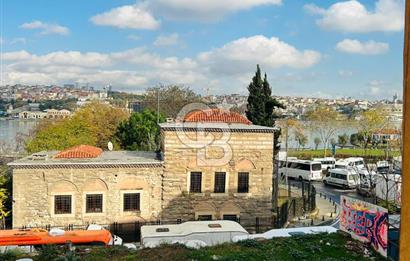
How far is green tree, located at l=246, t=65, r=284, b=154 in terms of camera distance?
86.3 feet

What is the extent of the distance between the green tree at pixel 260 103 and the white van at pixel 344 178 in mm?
8271

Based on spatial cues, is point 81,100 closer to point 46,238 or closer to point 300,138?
point 300,138

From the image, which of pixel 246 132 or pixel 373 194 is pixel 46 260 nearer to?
pixel 246 132

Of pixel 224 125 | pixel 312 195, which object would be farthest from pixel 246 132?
pixel 312 195

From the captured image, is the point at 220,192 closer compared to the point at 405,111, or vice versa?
the point at 405,111

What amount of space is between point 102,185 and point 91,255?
9049 mm

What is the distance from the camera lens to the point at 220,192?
63.8ft

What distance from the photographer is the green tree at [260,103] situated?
26297 mm

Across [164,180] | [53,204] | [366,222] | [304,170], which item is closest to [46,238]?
[53,204]

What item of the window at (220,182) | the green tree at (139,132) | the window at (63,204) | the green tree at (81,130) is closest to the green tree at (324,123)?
the green tree at (139,132)

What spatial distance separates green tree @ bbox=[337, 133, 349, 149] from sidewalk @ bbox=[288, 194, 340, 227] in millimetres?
34881

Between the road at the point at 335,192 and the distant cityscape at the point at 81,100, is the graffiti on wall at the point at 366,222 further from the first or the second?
the distant cityscape at the point at 81,100

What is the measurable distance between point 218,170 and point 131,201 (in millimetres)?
4586

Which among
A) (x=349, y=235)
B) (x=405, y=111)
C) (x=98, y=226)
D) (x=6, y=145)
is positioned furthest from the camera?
(x=6, y=145)
